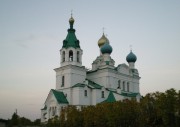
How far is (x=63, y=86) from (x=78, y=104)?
4418 mm

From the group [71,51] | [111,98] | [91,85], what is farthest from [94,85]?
[71,51]

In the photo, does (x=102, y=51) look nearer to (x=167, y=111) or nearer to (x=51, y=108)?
(x=51, y=108)

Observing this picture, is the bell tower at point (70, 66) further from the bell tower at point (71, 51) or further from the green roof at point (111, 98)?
the green roof at point (111, 98)

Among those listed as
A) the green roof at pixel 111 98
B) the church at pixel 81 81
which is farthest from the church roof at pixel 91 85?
the green roof at pixel 111 98

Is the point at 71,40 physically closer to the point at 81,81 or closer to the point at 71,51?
the point at 71,51

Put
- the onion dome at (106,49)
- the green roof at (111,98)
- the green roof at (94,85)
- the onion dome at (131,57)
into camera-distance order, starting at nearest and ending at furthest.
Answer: the green roof at (111,98) < the green roof at (94,85) < the onion dome at (106,49) < the onion dome at (131,57)

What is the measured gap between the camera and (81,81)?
47.1 meters

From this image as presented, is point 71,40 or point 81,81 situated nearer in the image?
point 81,81

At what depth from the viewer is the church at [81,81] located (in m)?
44.5

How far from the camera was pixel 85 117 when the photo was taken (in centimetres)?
3650

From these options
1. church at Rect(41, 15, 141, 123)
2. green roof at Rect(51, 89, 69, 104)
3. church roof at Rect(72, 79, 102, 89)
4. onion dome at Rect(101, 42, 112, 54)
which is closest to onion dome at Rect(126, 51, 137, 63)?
church at Rect(41, 15, 141, 123)

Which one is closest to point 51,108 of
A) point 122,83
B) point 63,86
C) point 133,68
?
point 63,86

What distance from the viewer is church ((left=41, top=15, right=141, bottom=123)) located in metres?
44.5

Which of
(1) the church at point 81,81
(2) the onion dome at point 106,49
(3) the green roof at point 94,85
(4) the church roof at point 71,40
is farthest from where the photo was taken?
(2) the onion dome at point 106,49
